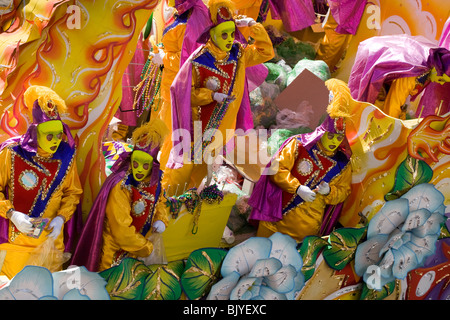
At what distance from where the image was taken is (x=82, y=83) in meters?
3.27

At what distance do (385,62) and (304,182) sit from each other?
0.96 meters

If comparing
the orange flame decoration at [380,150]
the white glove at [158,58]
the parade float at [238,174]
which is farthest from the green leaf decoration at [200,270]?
the white glove at [158,58]

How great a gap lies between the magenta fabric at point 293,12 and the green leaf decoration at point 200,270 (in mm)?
2322

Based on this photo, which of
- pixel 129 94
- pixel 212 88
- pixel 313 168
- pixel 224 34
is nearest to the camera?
pixel 224 34

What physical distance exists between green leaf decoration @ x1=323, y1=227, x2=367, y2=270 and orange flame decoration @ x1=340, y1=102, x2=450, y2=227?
0.48ft

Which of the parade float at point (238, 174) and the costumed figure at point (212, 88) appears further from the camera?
Result: the costumed figure at point (212, 88)

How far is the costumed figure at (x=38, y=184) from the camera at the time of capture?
292 cm

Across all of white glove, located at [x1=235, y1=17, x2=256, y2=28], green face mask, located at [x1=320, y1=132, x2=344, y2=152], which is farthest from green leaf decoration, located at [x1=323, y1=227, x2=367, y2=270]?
white glove, located at [x1=235, y1=17, x2=256, y2=28]

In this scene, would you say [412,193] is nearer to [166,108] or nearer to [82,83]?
[166,108]

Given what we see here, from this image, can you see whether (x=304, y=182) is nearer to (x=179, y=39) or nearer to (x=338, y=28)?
(x=179, y=39)

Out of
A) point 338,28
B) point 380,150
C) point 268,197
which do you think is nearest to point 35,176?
point 268,197

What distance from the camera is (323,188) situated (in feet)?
12.3

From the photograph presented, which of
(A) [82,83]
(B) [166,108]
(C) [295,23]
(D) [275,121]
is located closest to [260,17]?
(C) [295,23]

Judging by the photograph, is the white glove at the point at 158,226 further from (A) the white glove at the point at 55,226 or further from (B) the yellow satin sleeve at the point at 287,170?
(B) the yellow satin sleeve at the point at 287,170
